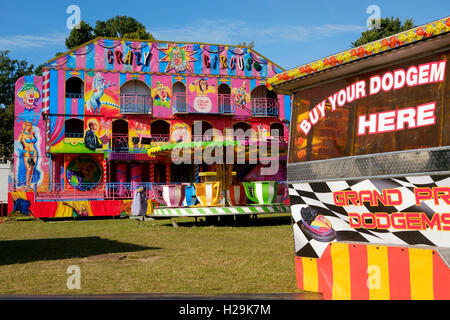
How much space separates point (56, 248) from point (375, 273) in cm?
909

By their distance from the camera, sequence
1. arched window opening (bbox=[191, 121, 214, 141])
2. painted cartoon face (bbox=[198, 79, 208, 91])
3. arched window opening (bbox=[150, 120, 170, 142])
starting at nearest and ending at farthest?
painted cartoon face (bbox=[198, 79, 208, 91]) → arched window opening (bbox=[191, 121, 214, 141]) → arched window opening (bbox=[150, 120, 170, 142])

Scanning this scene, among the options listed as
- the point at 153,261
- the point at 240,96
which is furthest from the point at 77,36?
the point at 153,261

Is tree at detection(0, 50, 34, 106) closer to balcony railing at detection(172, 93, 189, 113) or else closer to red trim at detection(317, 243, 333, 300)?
balcony railing at detection(172, 93, 189, 113)

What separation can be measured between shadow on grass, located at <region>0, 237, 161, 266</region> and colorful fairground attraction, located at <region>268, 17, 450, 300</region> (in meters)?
Result: 6.42

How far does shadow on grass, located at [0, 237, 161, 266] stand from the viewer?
32.8ft

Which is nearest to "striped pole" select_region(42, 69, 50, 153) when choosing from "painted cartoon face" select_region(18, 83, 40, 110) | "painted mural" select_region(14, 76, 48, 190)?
"painted mural" select_region(14, 76, 48, 190)

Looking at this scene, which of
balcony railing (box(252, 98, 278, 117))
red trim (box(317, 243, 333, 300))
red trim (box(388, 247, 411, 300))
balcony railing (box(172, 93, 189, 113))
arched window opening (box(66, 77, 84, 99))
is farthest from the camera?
balcony railing (box(252, 98, 278, 117))

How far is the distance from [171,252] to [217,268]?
247cm

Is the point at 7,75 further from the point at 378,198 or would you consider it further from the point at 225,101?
the point at 378,198

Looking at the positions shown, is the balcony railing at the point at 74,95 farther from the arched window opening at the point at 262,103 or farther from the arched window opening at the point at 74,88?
the arched window opening at the point at 262,103

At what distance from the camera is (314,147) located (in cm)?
529

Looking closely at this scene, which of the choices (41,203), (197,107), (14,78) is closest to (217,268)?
(41,203)
